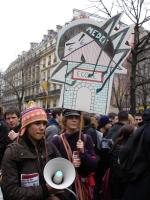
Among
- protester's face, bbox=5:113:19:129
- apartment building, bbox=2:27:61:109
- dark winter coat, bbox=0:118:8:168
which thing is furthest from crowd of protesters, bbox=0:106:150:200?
apartment building, bbox=2:27:61:109

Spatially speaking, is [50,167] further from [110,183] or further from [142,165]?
[110,183]

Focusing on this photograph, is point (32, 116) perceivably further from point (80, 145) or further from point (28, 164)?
point (80, 145)

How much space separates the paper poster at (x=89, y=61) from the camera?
4.45 m

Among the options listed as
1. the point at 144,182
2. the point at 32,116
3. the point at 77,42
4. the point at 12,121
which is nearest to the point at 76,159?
the point at 32,116

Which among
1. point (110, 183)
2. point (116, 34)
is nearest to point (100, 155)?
point (110, 183)

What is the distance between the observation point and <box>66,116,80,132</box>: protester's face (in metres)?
4.59

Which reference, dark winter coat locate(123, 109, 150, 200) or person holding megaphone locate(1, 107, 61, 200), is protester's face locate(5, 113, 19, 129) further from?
dark winter coat locate(123, 109, 150, 200)

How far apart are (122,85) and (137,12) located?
24391mm

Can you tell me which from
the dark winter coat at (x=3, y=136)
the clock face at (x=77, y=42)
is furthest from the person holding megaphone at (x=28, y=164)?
the dark winter coat at (x=3, y=136)

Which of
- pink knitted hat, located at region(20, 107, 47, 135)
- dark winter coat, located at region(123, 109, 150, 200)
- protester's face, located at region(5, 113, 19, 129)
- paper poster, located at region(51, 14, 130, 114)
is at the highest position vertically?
paper poster, located at region(51, 14, 130, 114)

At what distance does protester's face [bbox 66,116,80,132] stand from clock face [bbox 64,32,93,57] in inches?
30.0

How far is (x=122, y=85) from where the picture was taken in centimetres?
4022

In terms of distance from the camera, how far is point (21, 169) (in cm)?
353

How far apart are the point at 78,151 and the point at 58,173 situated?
0.73m
